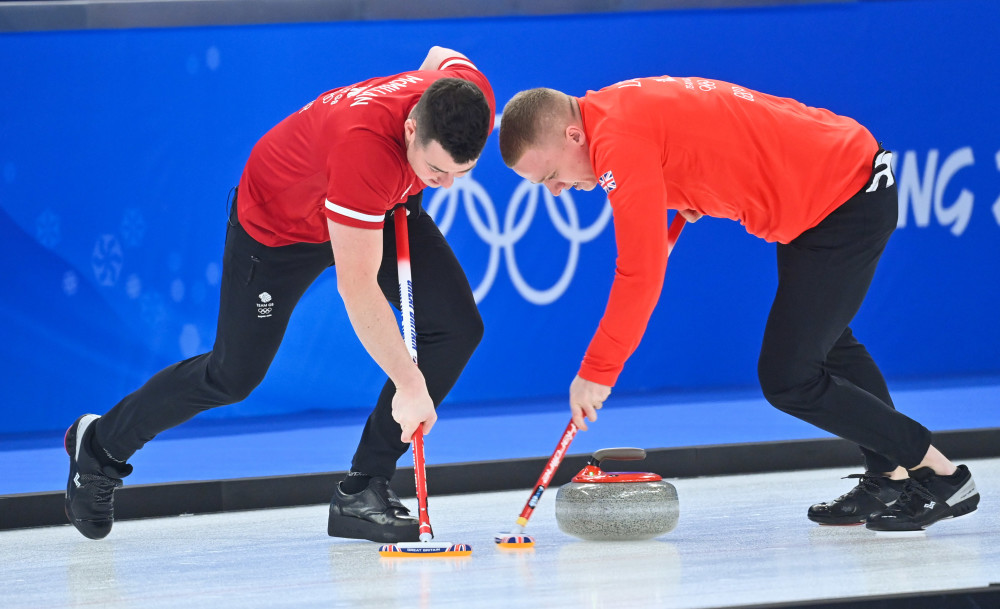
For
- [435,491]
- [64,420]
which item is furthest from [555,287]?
[64,420]

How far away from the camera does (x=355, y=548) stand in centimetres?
294

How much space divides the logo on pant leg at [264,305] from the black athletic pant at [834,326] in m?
1.23

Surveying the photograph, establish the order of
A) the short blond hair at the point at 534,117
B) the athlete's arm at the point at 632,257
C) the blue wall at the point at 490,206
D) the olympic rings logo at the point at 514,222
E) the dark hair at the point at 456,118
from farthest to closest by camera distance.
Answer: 1. the olympic rings logo at the point at 514,222
2. the blue wall at the point at 490,206
3. the short blond hair at the point at 534,117
4. the athlete's arm at the point at 632,257
5. the dark hair at the point at 456,118

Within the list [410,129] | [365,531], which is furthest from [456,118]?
[365,531]

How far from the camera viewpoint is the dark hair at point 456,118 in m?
2.45

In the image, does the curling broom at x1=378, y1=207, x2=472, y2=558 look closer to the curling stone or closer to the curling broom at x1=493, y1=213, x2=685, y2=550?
the curling broom at x1=493, y1=213, x2=685, y2=550

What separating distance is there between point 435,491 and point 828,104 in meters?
3.13

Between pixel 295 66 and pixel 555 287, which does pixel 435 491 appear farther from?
pixel 295 66

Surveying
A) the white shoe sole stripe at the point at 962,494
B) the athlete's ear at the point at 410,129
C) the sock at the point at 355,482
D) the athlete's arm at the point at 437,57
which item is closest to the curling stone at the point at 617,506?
the sock at the point at 355,482

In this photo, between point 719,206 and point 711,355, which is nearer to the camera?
point 719,206

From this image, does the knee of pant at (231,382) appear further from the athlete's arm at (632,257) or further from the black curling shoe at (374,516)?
the athlete's arm at (632,257)

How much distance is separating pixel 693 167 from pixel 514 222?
2.70m

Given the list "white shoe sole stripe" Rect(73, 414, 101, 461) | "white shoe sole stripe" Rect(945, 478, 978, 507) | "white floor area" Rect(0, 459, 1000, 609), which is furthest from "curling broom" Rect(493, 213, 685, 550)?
"white shoe sole stripe" Rect(73, 414, 101, 461)

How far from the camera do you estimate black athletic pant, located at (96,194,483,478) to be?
2990mm
